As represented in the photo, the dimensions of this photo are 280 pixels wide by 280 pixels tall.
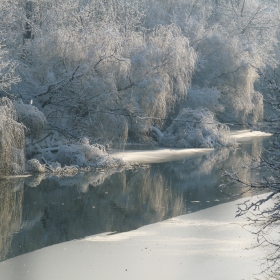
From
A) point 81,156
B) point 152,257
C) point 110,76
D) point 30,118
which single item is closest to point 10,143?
point 30,118

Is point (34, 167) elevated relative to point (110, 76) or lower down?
lower down

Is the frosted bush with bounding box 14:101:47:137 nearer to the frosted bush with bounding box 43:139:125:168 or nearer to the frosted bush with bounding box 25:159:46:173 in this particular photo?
the frosted bush with bounding box 43:139:125:168

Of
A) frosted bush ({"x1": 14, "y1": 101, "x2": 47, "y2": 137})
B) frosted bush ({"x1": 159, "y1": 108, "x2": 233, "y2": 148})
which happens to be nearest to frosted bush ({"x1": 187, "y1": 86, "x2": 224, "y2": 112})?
frosted bush ({"x1": 159, "y1": 108, "x2": 233, "y2": 148})

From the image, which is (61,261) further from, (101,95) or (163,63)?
(163,63)

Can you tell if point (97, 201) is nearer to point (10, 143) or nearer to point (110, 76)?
point (10, 143)

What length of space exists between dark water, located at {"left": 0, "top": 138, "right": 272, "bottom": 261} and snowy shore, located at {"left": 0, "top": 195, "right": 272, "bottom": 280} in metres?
0.43

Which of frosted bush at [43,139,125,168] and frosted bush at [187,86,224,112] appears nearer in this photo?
frosted bush at [43,139,125,168]

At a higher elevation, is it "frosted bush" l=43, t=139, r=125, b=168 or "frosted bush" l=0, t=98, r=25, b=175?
"frosted bush" l=0, t=98, r=25, b=175

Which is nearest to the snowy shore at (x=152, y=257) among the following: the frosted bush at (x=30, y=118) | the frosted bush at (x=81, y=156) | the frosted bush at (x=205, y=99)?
the frosted bush at (x=81, y=156)

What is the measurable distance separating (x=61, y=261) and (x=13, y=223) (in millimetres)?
2658

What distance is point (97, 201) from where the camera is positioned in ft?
42.1

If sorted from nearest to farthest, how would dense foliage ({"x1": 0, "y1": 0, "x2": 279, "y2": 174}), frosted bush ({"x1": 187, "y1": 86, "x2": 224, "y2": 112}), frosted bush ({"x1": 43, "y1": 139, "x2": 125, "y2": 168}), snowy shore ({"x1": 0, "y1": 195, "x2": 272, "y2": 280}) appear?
snowy shore ({"x1": 0, "y1": 195, "x2": 272, "y2": 280}) < frosted bush ({"x1": 43, "y1": 139, "x2": 125, "y2": 168}) < dense foliage ({"x1": 0, "y1": 0, "x2": 279, "y2": 174}) < frosted bush ({"x1": 187, "y1": 86, "x2": 224, "y2": 112})

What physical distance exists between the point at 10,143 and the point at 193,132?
31.3ft

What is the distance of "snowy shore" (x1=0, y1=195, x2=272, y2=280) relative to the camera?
777 cm
